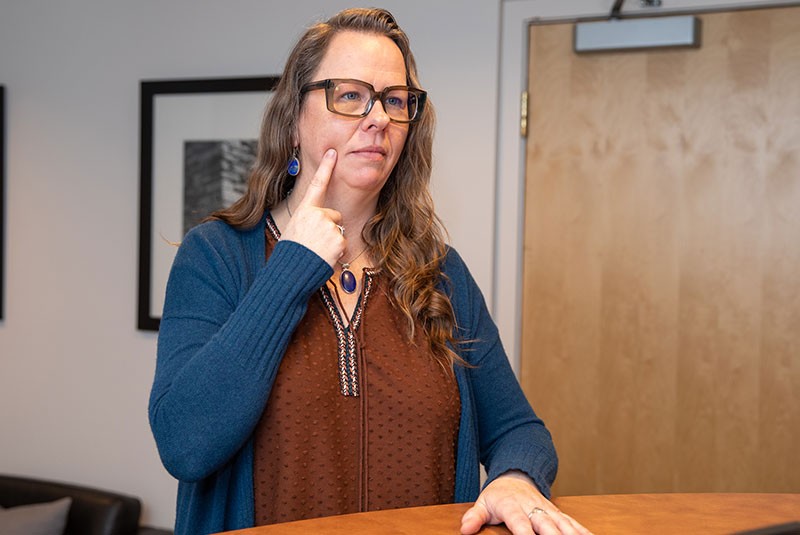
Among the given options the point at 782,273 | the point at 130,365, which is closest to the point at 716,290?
the point at 782,273

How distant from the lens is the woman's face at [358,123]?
1.63 metres

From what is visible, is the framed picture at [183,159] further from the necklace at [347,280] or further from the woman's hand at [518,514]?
the woman's hand at [518,514]

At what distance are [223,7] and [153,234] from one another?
1035mm

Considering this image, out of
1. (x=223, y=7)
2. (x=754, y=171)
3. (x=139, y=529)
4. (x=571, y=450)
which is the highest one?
(x=223, y=7)

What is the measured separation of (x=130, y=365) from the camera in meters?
3.83

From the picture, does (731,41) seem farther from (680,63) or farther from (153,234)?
(153,234)

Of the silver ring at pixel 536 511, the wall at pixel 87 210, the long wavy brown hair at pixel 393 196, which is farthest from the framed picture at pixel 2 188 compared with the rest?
the silver ring at pixel 536 511

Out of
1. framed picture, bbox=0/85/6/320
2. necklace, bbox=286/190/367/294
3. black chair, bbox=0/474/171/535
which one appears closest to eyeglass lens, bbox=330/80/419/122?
necklace, bbox=286/190/367/294

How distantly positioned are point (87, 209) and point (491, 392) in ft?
8.99

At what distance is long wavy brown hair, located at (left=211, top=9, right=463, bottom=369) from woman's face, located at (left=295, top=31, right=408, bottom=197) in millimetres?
36

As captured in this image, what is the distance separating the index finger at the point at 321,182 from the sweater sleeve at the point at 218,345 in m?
0.13

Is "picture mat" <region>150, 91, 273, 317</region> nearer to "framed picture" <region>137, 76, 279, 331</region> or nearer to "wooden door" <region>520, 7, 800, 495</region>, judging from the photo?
"framed picture" <region>137, 76, 279, 331</region>

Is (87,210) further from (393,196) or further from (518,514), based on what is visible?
(518,514)

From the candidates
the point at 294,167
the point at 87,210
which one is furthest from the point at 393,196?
the point at 87,210
